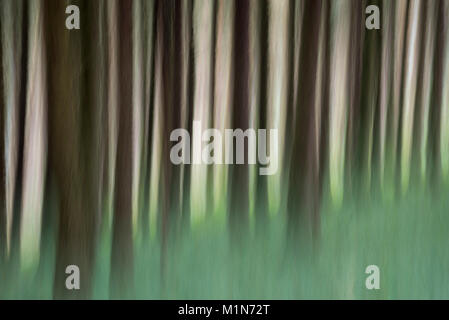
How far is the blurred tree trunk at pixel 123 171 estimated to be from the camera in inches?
53.8

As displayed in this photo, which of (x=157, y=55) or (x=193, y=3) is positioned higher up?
(x=193, y=3)

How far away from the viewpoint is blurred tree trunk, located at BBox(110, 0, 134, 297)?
1.37 metres

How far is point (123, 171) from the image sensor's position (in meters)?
1.38

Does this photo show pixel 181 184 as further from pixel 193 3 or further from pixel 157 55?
pixel 193 3

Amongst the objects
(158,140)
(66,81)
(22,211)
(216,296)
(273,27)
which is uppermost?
(273,27)

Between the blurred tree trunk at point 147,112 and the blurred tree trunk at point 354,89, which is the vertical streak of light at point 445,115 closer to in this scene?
the blurred tree trunk at point 354,89

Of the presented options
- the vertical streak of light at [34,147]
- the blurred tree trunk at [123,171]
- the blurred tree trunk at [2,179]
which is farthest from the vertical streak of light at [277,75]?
the blurred tree trunk at [2,179]

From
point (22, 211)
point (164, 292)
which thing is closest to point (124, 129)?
point (22, 211)

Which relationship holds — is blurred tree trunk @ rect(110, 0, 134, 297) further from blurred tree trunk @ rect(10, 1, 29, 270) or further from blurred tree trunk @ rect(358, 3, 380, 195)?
blurred tree trunk @ rect(358, 3, 380, 195)

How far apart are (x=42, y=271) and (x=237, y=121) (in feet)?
2.12

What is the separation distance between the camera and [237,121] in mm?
1385

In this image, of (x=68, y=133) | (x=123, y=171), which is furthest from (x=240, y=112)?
(x=68, y=133)

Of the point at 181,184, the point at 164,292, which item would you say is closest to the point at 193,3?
the point at 181,184

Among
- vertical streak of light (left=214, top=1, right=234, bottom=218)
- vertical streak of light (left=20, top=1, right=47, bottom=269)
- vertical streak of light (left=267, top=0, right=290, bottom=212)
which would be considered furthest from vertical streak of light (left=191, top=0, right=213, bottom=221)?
vertical streak of light (left=20, top=1, right=47, bottom=269)
